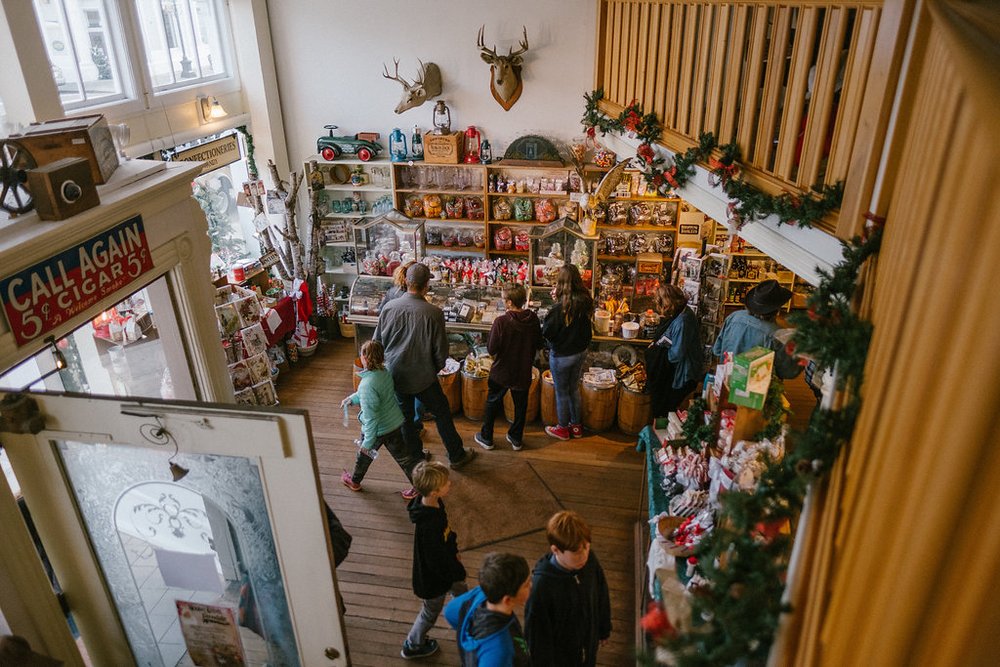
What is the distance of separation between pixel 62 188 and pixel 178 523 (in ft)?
5.31

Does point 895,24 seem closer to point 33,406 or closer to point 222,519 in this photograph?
point 222,519

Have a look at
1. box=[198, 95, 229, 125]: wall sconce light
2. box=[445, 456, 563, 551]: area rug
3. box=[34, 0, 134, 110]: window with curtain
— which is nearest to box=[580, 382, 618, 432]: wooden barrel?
box=[445, 456, 563, 551]: area rug

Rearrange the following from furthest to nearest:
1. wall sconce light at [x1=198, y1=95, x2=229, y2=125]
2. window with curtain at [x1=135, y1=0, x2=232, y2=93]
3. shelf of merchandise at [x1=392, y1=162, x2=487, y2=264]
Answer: shelf of merchandise at [x1=392, y1=162, x2=487, y2=264], wall sconce light at [x1=198, y1=95, x2=229, y2=125], window with curtain at [x1=135, y1=0, x2=232, y2=93]

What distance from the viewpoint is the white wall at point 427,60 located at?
7605 mm

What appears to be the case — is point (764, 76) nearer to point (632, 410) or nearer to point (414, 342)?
point (414, 342)

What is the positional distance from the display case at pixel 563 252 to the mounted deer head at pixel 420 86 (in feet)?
7.28

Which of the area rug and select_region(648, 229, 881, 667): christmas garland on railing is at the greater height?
select_region(648, 229, 881, 667): christmas garland on railing

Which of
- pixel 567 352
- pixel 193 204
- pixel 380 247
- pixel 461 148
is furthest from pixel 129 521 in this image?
pixel 461 148

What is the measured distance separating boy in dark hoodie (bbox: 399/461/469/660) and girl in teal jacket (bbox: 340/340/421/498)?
4.63ft

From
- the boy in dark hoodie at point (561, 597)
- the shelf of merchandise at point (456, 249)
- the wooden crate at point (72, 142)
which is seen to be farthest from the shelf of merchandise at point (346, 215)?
the boy in dark hoodie at point (561, 597)

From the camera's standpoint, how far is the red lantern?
8086 mm

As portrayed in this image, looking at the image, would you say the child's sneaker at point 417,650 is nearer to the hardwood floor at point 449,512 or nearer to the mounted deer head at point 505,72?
the hardwood floor at point 449,512

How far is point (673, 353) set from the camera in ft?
18.7

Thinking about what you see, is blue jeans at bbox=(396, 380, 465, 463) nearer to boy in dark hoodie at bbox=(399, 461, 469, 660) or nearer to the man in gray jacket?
the man in gray jacket
